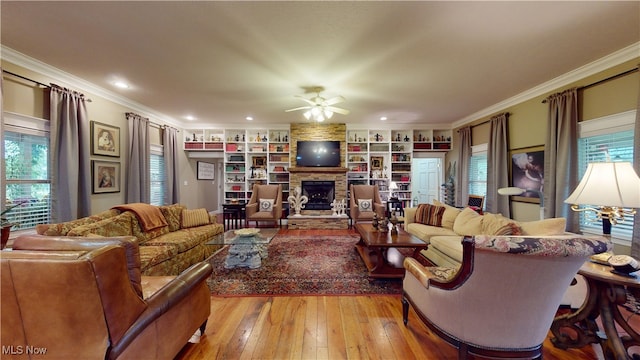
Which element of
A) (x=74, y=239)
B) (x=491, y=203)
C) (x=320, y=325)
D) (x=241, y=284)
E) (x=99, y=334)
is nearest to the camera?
(x=99, y=334)

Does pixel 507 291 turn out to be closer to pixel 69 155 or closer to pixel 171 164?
pixel 69 155

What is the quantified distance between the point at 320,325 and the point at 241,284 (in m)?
1.19

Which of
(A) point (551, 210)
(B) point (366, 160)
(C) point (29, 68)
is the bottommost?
(A) point (551, 210)

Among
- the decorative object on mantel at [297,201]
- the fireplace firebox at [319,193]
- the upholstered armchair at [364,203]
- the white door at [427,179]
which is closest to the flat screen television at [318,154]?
the fireplace firebox at [319,193]

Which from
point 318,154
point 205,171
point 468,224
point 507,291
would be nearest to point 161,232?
point 507,291

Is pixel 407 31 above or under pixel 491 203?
above

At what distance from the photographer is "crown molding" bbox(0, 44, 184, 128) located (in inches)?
112

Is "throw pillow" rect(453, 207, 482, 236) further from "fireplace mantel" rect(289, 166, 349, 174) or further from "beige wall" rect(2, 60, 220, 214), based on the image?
"beige wall" rect(2, 60, 220, 214)

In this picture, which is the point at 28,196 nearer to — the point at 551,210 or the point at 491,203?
the point at 551,210

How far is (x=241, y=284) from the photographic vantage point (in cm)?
281

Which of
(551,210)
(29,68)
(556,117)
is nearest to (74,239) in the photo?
(29,68)

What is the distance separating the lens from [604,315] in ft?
5.39

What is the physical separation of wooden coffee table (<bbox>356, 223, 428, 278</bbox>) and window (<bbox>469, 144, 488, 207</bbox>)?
3216 millimetres

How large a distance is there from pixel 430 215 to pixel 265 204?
3800 millimetres
